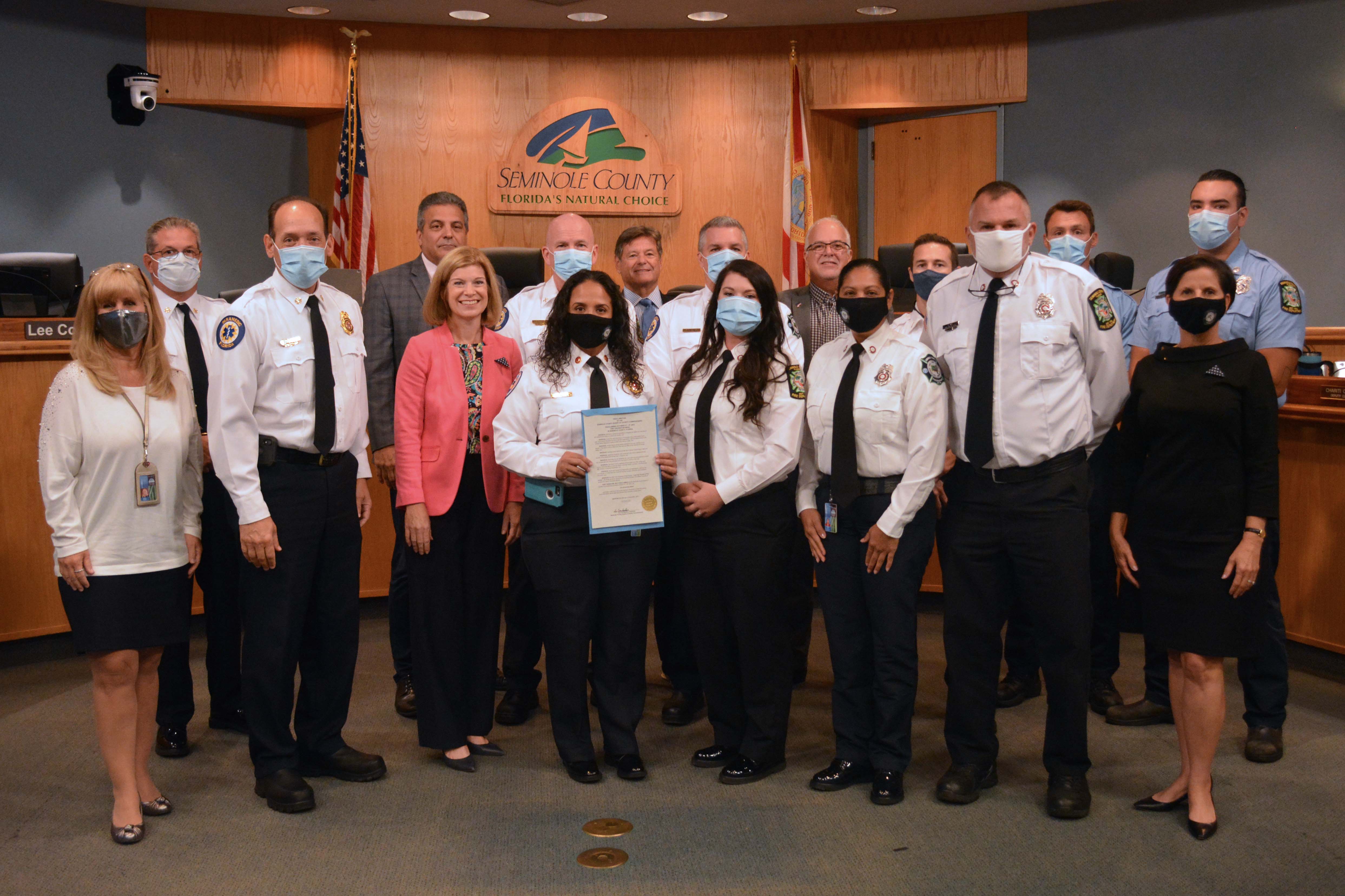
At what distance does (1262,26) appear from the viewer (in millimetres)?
6906

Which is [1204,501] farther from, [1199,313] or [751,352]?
[751,352]

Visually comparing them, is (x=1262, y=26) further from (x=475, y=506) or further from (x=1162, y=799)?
(x=475, y=506)

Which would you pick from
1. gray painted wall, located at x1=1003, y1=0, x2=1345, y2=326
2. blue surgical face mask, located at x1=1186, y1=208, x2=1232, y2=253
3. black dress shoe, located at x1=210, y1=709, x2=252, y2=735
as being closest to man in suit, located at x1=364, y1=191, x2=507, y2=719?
black dress shoe, located at x1=210, y1=709, x2=252, y2=735

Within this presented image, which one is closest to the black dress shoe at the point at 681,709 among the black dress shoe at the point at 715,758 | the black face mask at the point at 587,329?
the black dress shoe at the point at 715,758

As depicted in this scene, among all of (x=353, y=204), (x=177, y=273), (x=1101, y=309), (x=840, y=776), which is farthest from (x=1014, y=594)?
(x=353, y=204)

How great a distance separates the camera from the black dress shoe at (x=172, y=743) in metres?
3.54

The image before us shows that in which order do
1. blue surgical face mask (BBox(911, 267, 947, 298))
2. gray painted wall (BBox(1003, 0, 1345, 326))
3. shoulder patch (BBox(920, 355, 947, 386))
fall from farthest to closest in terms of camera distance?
gray painted wall (BBox(1003, 0, 1345, 326)) → blue surgical face mask (BBox(911, 267, 947, 298)) → shoulder patch (BBox(920, 355, 947, 386))

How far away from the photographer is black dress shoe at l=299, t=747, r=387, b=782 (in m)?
3.29

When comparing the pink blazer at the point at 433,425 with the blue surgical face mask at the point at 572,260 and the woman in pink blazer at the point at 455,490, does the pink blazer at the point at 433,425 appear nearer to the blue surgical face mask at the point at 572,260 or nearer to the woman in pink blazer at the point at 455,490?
the woman in pink blazer at the point at 455,490

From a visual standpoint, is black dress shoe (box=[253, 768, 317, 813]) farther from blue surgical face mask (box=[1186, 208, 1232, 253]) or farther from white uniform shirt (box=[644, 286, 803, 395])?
blue surgical face mask (box=[1186, 208, 1232, 253])

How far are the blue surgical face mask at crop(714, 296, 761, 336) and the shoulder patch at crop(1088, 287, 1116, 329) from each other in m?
0.95

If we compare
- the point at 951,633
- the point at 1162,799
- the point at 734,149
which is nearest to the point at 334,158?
the point at 734,149

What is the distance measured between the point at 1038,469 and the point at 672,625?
1532 millimetres

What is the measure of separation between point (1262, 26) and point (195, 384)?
6889 millimetres
